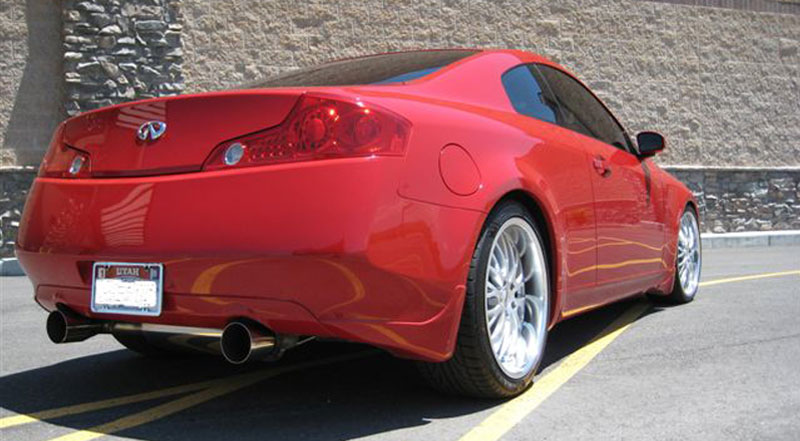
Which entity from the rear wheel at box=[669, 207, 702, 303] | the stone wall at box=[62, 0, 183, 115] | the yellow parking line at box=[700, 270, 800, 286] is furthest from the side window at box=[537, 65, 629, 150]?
the stone wall at box=[62, 0, 183, 115]

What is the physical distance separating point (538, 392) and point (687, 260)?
2.91m

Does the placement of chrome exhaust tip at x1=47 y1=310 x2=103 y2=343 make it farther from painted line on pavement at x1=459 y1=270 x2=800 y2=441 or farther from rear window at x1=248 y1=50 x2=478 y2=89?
painted line on pavement at x1=459 y1=270 x2=800 y2=441

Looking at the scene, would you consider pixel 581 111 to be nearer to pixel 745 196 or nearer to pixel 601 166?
pixel 601 166

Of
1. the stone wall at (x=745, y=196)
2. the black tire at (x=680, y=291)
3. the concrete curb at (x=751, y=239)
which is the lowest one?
the concrete curb at (x=751, y=239)

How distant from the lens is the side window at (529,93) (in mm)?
4180

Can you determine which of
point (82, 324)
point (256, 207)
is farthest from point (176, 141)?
point (82, 324)

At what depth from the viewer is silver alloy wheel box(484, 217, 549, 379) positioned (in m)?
3.57

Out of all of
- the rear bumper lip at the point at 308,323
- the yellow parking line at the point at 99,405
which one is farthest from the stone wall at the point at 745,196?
the rear bumper lip at the point at 308,323

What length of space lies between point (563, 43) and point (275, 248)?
14663 millimetres

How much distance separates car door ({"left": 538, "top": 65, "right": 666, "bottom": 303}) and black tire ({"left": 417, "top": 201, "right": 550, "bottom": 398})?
103cm

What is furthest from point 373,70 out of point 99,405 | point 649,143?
point 649,143

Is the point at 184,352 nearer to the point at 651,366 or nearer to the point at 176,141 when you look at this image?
the point at 176,141

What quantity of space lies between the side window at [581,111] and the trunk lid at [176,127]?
1.85 metres

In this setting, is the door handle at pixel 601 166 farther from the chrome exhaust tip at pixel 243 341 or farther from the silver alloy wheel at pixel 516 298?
the chrome exhaust tip at pixel 243 341
